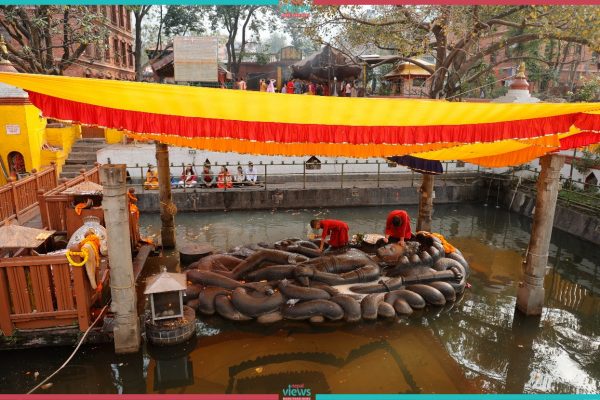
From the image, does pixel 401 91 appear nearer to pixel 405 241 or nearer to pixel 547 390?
pixel 405 241

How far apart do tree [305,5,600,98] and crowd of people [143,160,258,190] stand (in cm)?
584

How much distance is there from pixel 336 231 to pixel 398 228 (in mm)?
1400

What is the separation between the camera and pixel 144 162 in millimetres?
17469

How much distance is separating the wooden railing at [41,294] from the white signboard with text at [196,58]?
15.5 m

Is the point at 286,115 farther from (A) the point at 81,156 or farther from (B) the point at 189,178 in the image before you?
(A) the point at 81,156

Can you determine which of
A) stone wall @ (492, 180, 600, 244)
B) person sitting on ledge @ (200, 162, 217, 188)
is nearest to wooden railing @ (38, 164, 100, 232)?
person sitting on ledge @ (200, 162, 217, 188)

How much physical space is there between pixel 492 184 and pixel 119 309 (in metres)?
15.4

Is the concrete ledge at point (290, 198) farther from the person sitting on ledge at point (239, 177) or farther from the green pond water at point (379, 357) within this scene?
the green pond water at point (379, 357)

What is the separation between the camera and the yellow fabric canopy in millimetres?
4715

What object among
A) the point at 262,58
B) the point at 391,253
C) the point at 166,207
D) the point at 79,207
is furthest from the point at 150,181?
the point at 262,58

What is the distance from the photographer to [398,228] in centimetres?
897

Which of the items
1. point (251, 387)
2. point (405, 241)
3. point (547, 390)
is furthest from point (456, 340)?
point (251, 387)

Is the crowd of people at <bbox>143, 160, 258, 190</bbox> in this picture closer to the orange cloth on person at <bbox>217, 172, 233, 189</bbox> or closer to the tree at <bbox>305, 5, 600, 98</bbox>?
the orange cloth on person at <bbox>217, 172, 233, 189</bbox>

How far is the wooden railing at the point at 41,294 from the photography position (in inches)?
225
